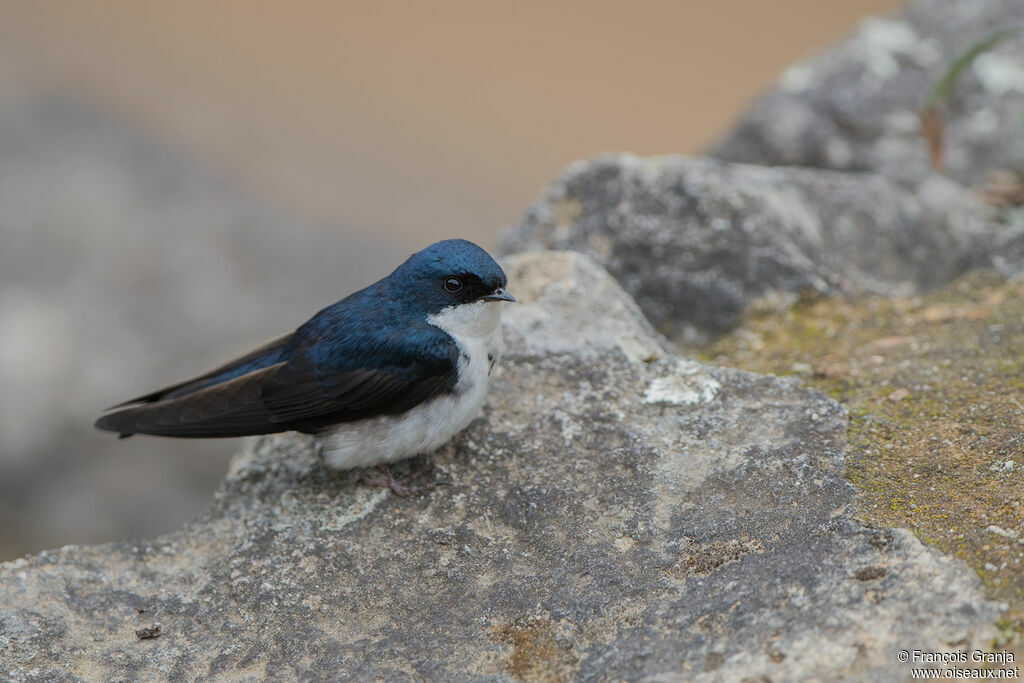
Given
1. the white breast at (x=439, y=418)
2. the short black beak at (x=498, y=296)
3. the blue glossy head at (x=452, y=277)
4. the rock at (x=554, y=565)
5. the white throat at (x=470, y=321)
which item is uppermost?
the blue glossy head at (x=452, y=277)

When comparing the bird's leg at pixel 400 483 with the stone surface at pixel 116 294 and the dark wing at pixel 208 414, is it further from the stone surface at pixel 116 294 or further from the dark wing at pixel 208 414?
the stone surface at pixel 116 294

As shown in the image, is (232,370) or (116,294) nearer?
(232,370)

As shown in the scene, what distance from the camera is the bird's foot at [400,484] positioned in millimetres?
3078

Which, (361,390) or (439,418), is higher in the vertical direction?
(361,390)

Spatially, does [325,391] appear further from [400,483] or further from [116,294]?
[116,294]

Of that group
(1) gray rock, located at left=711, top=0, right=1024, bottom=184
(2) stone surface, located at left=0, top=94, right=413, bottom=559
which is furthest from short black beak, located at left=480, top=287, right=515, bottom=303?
(2) stone surface, located at left=0, top=94, right=413, bottom=559

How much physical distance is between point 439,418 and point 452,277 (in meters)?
0.48

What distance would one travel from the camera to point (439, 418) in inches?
123

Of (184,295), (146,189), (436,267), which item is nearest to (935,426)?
(436,267)

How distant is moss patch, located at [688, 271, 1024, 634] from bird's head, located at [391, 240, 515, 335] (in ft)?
3.23

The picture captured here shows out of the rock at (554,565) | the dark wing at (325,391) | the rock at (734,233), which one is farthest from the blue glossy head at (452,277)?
the rock at (734,233)

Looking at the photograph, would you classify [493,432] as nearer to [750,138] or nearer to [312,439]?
[312,439]

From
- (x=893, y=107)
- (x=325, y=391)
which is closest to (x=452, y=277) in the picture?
(x=325, y=391)

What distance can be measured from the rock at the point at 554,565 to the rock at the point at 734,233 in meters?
0.64
